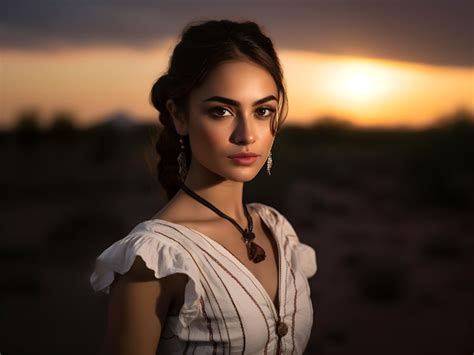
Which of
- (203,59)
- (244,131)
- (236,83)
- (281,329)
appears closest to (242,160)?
(244,131)

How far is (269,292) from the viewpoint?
6.93ft

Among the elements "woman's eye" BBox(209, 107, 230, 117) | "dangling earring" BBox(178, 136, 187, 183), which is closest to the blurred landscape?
"dangling earring" BBox(178, 136, 187, 183)

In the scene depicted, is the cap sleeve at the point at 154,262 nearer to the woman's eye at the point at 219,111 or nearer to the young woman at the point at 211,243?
the young woman at the point at 211,243

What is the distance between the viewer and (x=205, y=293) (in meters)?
1.95

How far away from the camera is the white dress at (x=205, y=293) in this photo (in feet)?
6.16

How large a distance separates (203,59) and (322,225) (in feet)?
38.1

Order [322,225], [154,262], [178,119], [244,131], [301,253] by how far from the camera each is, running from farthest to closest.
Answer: [322,225] < [301,253] < [178,119] < [244,131] < [154,262]

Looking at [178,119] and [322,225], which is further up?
[178,119]

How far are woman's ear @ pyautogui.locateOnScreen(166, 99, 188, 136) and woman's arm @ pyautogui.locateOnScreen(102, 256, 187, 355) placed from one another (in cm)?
52

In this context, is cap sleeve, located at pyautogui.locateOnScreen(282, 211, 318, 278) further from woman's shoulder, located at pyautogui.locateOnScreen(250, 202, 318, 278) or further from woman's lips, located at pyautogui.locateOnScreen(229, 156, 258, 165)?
woman's lips, located at pyautogui.locateOnScreen(229, 156, 258, 165)

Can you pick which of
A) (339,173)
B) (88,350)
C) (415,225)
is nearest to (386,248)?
(415,225)

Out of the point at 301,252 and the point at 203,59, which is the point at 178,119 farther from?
the point at 301,252

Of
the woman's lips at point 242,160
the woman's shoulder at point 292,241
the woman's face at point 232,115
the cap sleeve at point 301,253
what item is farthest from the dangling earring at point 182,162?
the cap sleeve at point 301,253

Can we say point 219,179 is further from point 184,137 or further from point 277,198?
point 277,198
